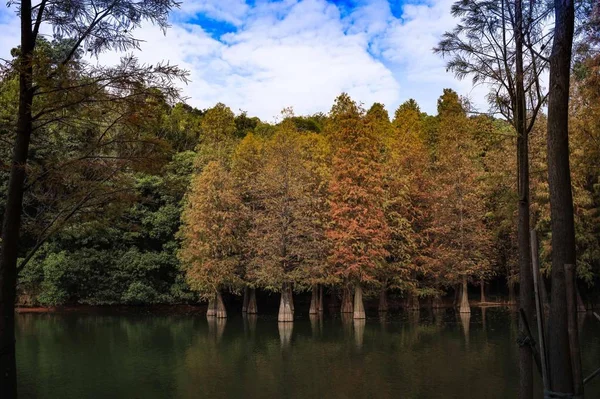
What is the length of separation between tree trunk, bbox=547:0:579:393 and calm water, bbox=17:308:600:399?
4.99 metres


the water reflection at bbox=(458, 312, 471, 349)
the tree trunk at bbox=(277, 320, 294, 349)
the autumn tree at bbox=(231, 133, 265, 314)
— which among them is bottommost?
the water reflection at bbox=(458, 312, 471, 349)

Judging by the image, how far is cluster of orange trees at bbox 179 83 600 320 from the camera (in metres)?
22.7

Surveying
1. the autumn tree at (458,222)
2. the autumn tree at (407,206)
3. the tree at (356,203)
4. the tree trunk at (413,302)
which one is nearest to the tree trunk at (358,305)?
the tree at (356,203)

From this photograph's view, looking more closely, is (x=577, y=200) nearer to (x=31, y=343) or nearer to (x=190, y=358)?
(x=190, y=358)

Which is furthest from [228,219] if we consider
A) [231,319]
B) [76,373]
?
[76,373]

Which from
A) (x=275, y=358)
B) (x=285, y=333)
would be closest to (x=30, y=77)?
(x=275, y=358)

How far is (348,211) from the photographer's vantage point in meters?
22.7

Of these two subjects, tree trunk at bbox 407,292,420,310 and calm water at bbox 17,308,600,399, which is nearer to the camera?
calm water at bbox 17,308,600,399

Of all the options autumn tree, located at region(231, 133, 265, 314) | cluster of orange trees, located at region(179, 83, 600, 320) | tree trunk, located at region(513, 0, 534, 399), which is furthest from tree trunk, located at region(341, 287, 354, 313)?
tree trunk, located at region(513, 0, 534, 399)

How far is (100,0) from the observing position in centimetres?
582

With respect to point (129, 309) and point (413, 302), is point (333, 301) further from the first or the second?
point (129, 309)

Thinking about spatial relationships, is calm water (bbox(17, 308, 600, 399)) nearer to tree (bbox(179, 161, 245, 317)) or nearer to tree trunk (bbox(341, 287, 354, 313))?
tree (bbox(179, 161, 245, 317))

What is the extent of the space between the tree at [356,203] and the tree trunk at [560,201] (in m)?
17.1

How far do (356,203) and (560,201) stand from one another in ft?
58.4
